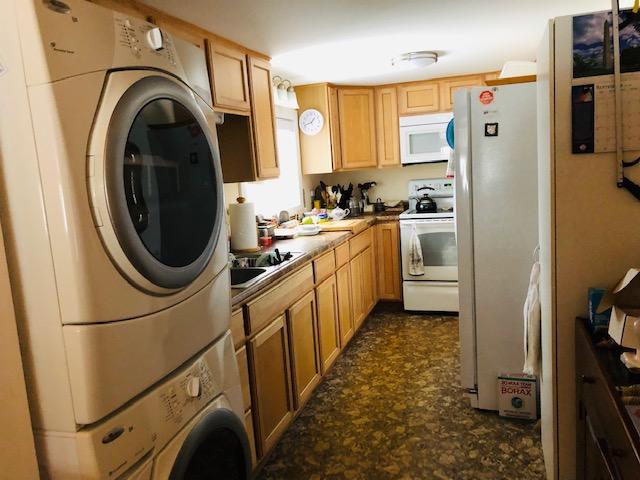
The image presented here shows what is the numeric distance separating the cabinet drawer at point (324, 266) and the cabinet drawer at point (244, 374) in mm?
980

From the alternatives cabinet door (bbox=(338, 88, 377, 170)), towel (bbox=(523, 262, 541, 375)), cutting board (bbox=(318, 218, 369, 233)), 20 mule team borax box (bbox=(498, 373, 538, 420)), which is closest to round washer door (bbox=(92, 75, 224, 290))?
towel (bbox=(523, 262, 541, 375))

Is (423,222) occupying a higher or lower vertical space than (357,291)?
higher

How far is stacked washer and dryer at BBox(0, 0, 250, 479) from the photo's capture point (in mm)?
982

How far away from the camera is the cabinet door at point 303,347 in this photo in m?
2.54

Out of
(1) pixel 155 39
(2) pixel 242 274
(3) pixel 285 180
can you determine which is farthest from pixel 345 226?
(1) pixel 155 39

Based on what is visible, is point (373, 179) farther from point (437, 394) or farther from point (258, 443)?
point (258, 443)

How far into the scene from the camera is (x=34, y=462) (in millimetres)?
1053

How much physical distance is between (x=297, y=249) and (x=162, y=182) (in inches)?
68.6

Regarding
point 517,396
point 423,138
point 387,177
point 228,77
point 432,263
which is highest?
point 228,77

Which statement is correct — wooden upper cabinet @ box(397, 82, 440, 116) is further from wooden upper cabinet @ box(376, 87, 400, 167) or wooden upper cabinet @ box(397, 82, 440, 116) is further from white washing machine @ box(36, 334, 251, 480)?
white washing machine @ box(36, 334, 251, 480)

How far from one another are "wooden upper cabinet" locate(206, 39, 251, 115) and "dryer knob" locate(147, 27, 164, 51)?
1.24 meters

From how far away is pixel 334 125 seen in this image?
4.46 meters

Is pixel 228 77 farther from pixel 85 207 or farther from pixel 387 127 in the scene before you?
pixel 387 127

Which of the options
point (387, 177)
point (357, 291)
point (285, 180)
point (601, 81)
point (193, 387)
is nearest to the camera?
point (193, 387)
